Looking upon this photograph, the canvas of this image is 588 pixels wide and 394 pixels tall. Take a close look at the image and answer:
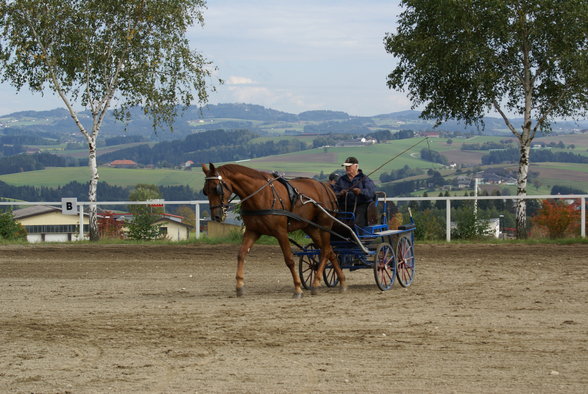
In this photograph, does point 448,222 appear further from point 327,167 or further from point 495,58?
point 327,167

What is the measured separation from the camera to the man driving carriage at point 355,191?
1436 cm

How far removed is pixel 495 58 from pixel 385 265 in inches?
487

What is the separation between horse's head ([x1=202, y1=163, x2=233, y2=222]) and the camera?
12.5 meters

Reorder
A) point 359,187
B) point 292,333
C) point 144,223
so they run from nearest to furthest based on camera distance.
Result: point 292,333 < point 359,187 < point 144,223

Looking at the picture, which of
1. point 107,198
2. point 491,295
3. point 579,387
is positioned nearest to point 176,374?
point 579,387

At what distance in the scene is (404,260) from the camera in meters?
14.9

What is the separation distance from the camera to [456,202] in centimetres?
2444

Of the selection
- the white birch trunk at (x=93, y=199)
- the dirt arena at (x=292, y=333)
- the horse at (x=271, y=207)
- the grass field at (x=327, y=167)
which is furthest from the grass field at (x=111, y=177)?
the horse at (x=271, y=207)

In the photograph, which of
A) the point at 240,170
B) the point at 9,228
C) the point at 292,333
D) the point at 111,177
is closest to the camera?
the point at 292,333

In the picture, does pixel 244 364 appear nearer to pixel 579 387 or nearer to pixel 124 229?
pixel 579 387

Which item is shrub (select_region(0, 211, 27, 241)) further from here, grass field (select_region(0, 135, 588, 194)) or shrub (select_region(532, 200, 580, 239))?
grass field (select_region(0, 135, 588, 194))

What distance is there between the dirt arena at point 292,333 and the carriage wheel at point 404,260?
1.45 ft

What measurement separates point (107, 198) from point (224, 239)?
4943 cm

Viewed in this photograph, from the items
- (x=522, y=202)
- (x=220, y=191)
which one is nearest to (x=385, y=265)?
(x=220, y=191)
